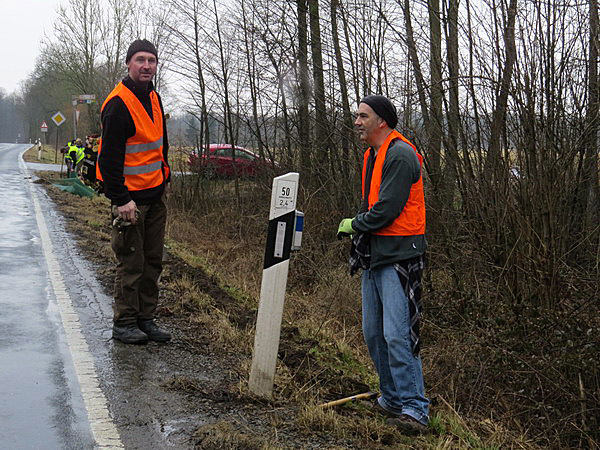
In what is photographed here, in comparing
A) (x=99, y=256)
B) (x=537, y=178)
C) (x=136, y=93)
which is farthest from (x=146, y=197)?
(x=99, y=256)

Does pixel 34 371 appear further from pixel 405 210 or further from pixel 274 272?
pixel 405 210

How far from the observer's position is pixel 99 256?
9641mm

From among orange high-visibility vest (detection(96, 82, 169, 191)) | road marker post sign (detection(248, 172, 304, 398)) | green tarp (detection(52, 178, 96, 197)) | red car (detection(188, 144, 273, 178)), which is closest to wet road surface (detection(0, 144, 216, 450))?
road marker post sign (detection(248, 172, 304, 398))

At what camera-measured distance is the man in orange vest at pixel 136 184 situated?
5.47 meters

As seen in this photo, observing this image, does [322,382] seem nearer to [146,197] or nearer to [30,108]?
[146,197]

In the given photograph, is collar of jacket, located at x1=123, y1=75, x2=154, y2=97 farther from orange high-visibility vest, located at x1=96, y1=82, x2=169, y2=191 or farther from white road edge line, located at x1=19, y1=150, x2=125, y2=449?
white road edge line, located at x1=19, y1=150, x2=125, y2=449

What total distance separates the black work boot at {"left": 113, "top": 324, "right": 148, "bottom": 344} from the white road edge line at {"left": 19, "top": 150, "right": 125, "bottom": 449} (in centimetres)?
26

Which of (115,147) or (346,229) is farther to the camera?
(115,147)

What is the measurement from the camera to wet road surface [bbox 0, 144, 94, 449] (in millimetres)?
3916

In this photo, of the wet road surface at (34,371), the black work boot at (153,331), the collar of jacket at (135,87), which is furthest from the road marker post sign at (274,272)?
the collar of jacket at (135,87)

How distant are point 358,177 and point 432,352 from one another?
375 cm

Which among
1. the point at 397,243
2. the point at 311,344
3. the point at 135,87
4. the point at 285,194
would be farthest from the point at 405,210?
the point at 135,87

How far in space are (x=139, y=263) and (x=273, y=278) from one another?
1.69 m

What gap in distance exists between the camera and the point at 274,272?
14.7ft
